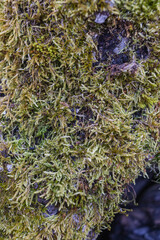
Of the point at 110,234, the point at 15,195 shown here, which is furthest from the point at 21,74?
the point at 110,234

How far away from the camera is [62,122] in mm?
941

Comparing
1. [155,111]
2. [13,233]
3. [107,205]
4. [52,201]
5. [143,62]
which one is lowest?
[13,233]

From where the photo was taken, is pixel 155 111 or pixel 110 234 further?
pixel 110 234

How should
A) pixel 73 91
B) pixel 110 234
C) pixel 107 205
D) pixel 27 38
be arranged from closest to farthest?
pixel 27 38 < pixel 73 91 < pixel 107 205 < pixel 110 234

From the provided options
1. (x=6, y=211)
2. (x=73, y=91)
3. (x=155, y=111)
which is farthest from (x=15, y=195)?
(x=155, y=111)

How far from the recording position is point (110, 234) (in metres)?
1.22

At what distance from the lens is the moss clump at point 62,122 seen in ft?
2.86

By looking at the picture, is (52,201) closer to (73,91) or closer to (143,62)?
(73,91)

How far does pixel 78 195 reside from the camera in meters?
0.97

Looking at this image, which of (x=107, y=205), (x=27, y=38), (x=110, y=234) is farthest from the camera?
(x=110, y=234)

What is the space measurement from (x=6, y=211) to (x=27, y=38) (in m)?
0.98

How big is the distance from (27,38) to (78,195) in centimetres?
85

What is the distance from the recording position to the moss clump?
2.86ft

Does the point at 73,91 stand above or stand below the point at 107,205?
above
